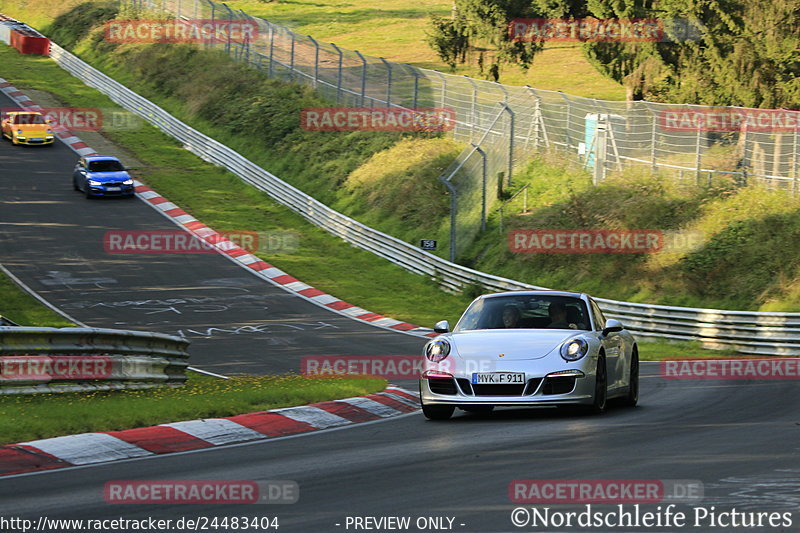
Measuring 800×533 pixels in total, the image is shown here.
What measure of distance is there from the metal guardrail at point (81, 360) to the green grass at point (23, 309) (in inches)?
449

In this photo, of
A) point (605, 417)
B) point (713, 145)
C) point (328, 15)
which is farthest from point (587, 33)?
point (328, 15)

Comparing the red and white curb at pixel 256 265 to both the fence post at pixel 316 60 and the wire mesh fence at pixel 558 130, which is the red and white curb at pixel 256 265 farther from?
the fence post at pixel 316 60

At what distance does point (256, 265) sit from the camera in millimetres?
35375

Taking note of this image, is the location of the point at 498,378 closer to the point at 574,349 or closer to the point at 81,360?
the point at 574,349

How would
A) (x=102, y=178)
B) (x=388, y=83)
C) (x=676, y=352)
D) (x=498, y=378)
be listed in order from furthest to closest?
(x=388, y=83)
(x=102, y=178)
(x=676, y=352)
(x=498, y=378)

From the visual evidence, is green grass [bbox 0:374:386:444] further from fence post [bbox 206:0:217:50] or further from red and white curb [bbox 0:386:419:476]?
fence post [bbox 206:0:217:50]

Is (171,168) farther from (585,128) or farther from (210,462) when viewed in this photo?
(210,462)

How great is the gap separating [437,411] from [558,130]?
2452cm

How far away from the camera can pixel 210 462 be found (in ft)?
29.3

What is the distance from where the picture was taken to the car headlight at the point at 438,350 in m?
11.8

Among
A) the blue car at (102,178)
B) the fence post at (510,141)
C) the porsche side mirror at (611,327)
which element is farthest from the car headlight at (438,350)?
the blue car at (102,178)

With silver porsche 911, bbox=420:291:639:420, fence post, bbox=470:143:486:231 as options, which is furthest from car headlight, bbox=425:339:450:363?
fence post, bbox=470:143:486:231

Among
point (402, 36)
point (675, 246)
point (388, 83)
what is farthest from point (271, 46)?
point (402, 36)

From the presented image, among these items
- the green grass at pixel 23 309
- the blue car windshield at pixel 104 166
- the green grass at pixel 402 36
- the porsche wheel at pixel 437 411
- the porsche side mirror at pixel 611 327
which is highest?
the porsche side mirror at pixel 611 327
